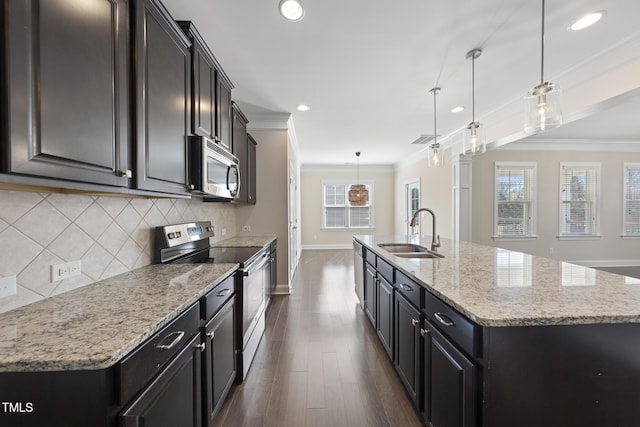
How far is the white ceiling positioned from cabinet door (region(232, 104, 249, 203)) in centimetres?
39

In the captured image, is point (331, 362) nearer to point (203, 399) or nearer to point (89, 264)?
point (203, 399)

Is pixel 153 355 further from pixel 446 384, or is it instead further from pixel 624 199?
pixel 624 199

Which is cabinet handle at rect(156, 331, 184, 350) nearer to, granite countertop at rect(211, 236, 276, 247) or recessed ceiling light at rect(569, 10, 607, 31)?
granite countertop at rect(211, 236, 276, 247)

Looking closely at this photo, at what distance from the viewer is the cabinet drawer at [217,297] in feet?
4.38

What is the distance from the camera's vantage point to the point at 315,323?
9.68 ft

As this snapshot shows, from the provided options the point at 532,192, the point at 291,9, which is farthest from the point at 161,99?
the point at 532,192

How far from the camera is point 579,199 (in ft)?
18.3

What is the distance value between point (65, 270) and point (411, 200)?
24.4 feet

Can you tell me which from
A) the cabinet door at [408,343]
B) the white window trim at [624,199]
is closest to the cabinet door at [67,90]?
the cabinet door at [408,343]

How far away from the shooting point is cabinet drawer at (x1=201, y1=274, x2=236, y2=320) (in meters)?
1.34

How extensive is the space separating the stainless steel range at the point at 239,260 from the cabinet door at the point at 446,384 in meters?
1.24

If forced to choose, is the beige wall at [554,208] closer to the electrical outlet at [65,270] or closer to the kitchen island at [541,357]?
the kitchen island at [541,357]

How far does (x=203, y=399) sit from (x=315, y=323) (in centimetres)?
176

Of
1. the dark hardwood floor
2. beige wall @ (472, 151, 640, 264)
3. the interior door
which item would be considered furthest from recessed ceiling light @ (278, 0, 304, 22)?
the interior door
